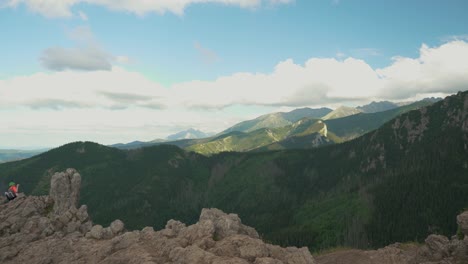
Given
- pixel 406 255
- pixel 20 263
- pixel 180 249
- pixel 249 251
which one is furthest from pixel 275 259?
pixel 406 255

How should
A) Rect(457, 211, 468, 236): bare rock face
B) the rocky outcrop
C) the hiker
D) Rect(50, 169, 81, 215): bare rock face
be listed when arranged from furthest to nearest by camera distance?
Rect(50, 169, 81, 215): bare rock face
the hiker
Rect(457, 211, 468, 236): bare rock face
the rocky outcrop

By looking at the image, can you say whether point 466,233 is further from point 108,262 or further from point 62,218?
point 62,218

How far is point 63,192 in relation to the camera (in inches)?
3750

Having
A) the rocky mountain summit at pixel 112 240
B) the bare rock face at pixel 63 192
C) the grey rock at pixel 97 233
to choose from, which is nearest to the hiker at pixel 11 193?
the rocky mountain summit at pixel 112 240

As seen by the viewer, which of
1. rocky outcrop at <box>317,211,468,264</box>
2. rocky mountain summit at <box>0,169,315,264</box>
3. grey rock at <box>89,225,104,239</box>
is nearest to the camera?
rocky mountain summit at <box>0,169,315,264</box>

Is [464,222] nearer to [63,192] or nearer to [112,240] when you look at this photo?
[112,240]

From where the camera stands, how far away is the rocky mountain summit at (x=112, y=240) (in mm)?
47500

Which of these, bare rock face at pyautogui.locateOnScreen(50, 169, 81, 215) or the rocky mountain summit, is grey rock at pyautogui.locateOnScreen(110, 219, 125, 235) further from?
bare rock face at pyautogui.locateOnScreen(50, 169, 81, 215)

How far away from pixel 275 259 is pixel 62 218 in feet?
201

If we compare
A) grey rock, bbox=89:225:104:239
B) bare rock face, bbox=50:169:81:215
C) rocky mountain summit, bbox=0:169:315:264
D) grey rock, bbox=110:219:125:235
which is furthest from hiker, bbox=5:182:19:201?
grey rock, bbox=110:219:125:235

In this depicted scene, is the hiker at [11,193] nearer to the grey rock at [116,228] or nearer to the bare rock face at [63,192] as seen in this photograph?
the bare rock face at [63,192]

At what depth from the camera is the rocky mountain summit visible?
47.5m

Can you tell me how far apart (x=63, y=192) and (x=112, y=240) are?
42.1 m

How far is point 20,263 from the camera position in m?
63.8
